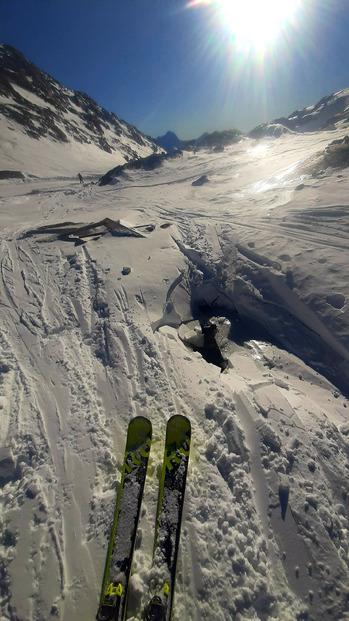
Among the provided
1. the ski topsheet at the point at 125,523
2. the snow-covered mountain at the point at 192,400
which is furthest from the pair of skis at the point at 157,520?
the snow-covered mountain at the point at 192,400

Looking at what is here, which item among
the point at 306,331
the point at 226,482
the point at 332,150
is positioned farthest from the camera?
the point at 332,150

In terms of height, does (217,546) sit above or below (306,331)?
below

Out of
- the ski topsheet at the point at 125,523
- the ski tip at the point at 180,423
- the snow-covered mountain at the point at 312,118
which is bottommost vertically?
the ski topsheet at the point at 125,523

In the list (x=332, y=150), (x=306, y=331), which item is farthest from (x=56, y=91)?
(x=306, y=331)

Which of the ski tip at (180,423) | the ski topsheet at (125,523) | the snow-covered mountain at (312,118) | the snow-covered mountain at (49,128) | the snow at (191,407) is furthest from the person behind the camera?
the snow-covered mountain at (312,118)

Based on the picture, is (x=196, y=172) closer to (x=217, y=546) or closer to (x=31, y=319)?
(x=31, y=319)

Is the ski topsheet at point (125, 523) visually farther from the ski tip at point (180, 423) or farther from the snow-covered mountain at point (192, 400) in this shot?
the ski tip at point (180, 423)

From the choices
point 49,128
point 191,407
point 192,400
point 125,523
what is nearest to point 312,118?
point 49,128

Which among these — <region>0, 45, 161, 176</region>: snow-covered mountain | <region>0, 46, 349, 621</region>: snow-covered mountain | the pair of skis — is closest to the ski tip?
the pair of skis

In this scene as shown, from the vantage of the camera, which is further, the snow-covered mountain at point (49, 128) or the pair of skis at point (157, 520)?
the snow-covered mountain at point (49, 128)
